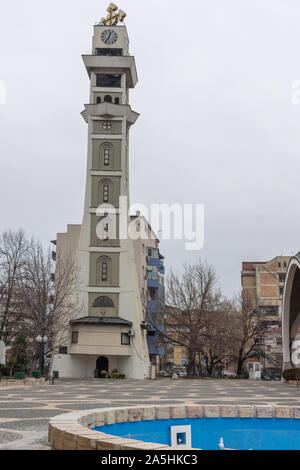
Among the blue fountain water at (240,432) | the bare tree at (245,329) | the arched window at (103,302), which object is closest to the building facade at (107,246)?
the arched window at (103,302)

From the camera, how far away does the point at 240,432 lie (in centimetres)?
1330

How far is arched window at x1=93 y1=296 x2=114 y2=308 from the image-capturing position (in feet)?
171

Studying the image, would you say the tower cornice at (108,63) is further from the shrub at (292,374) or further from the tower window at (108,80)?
the shrub at (292,374)

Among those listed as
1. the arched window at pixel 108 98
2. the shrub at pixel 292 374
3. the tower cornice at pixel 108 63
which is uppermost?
the tower cornice at pixel 108 63

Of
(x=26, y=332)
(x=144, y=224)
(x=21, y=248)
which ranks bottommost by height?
(x=26, y=332)

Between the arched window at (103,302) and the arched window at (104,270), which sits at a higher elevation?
the arched window at (104,270)

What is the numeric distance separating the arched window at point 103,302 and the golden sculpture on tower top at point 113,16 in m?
31.6

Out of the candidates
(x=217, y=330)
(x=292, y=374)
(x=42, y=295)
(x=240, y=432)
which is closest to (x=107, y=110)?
(x=42, y=295)

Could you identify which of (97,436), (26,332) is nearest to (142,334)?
(26,332)

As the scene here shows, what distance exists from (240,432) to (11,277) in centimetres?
3087

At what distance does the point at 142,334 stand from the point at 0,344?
72.4 ft

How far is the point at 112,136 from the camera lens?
5512 cm

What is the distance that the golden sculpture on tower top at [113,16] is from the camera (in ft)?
197
